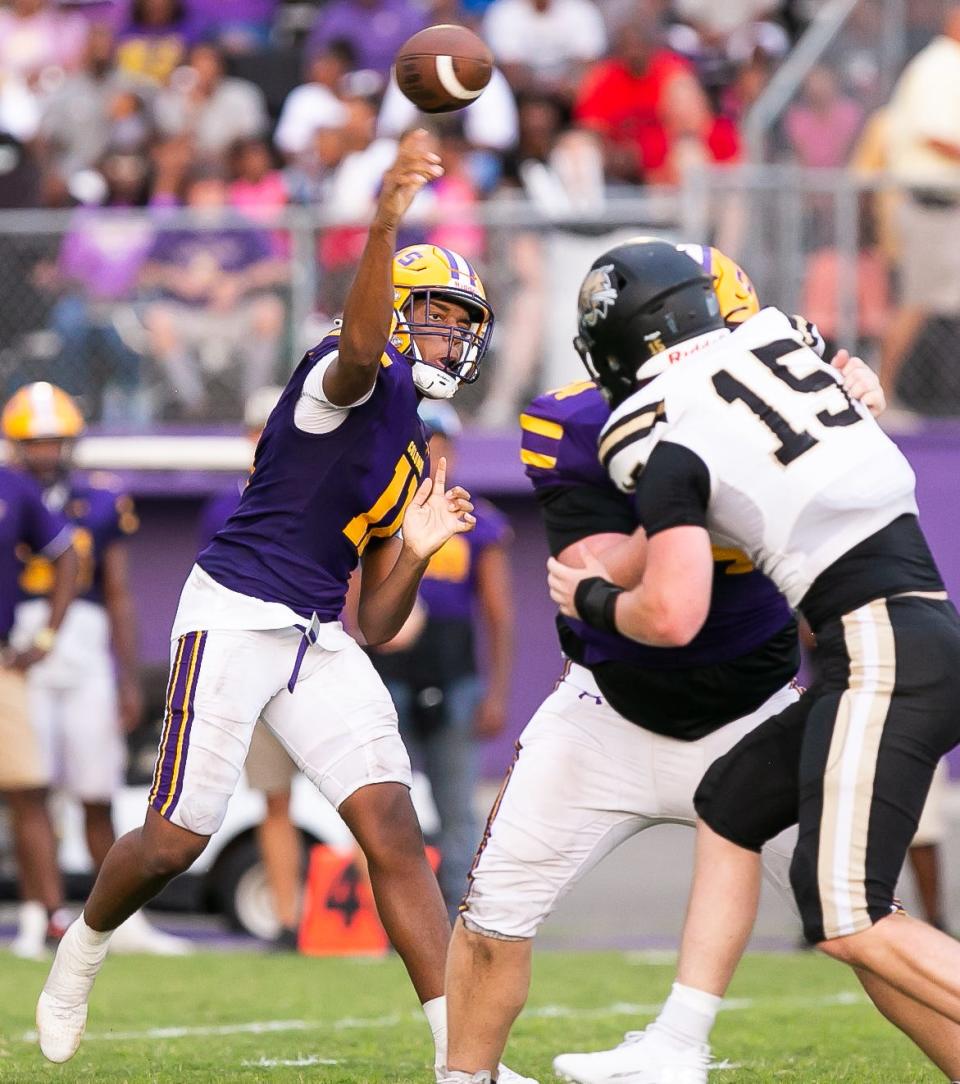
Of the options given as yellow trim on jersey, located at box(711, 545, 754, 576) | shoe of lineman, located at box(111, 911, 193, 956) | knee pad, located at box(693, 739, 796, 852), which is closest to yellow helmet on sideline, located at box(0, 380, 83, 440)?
shoe of lineman, located at box(111, 911, 193, 956)

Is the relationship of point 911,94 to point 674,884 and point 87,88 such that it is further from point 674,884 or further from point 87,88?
point 87,88

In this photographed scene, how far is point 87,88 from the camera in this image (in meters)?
14.7

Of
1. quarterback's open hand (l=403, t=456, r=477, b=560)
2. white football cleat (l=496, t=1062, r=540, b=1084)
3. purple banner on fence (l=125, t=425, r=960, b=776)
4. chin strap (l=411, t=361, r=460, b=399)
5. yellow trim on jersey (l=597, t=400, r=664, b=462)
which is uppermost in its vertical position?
yellow trim on jersey (l=597, t=400, r=664, b=462)

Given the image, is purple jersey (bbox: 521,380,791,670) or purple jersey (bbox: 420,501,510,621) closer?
purple jersey (bbox: 521,380,791,670)

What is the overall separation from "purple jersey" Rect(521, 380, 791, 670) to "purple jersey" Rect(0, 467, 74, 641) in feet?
15.2

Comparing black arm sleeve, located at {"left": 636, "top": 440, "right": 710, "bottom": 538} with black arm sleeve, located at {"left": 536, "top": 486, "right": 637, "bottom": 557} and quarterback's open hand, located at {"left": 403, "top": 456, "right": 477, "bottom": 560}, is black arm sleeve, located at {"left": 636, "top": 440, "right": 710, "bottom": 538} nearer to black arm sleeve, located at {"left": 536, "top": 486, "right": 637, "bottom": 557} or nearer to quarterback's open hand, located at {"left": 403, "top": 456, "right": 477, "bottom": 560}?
black arm sleeve, located at {"left": 536, "top": 486, "right": 637, "bottom": 557}

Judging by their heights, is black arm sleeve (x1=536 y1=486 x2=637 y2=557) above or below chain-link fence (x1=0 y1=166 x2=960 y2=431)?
above

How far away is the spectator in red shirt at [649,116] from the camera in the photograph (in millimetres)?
13055

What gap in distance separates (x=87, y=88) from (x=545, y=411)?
10471mm

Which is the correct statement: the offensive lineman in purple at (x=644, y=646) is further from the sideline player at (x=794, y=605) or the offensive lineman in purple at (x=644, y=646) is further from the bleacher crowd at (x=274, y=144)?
the bleacher crowd at (x=274, y=144)

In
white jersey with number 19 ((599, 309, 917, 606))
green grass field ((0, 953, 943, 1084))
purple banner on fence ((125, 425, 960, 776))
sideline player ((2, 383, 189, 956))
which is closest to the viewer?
white jersey with number 19 ((599, 309, 917, 606))

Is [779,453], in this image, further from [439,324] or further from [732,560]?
[439,324]

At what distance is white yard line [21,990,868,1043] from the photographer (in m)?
6.43

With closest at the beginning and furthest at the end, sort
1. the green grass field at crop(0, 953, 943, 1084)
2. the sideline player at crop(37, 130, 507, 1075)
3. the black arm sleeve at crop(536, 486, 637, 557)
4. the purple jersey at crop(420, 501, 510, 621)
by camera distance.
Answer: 1. the black arm sleeve at crop(536, 486, 637, 557)
2. the sideline player at crop(37, 130, 507, 1075)
3. the green grass field at crop(0, 953, 943, 1084)
4. the purple jersey at crop(420, 501, 510, 621)
